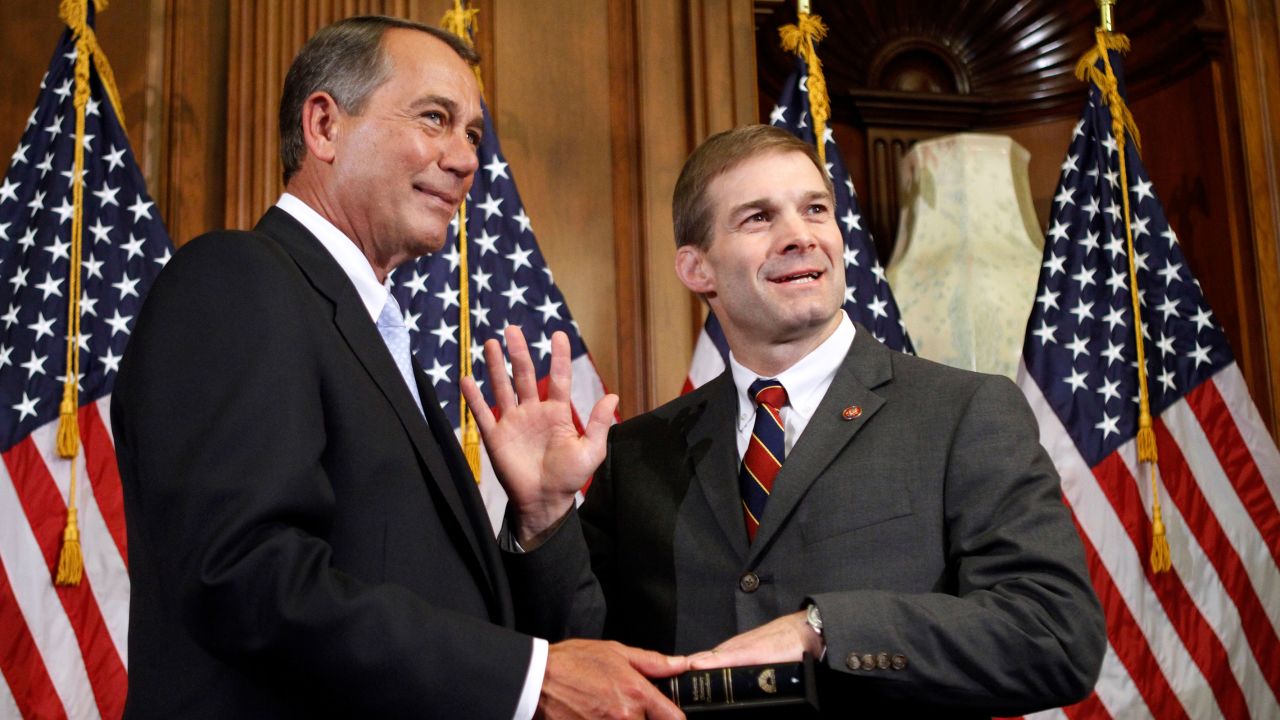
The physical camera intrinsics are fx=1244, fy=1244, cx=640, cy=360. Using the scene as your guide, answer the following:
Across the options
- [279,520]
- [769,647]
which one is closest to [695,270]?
[769,647]

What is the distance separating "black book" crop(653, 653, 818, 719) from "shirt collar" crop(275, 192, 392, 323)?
2.21ft

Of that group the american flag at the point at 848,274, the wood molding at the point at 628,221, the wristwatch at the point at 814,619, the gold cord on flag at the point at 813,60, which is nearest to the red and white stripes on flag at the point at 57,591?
the wood molding at the point at 628,221

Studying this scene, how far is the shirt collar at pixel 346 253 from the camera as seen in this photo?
5.74ft

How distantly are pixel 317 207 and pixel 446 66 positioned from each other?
29 centimetres

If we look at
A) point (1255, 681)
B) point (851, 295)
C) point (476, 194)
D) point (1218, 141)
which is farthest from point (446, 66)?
point (1218, 141)

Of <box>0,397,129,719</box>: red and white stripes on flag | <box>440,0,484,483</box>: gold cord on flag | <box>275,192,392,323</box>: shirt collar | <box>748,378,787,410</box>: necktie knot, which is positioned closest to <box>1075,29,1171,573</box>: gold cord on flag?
<box>440,0,484,483</box>: gold cord on flag

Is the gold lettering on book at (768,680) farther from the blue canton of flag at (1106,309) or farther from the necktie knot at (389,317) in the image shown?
the blue canton of flag at (1106,309)

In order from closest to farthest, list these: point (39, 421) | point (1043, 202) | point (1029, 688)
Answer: point (1029, 688)
point (39, 421)
point (1043, 202)

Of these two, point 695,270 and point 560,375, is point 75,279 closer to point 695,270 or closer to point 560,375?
point 695,270

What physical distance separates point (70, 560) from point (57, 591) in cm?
9

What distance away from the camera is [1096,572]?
3.63m

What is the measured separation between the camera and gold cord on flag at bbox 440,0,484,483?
3346 mm

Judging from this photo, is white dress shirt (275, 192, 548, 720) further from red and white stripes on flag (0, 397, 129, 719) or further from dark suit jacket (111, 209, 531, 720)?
red and white stripes on flag (0, 397, 129, 719)

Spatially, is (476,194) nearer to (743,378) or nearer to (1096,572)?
(743,378)
